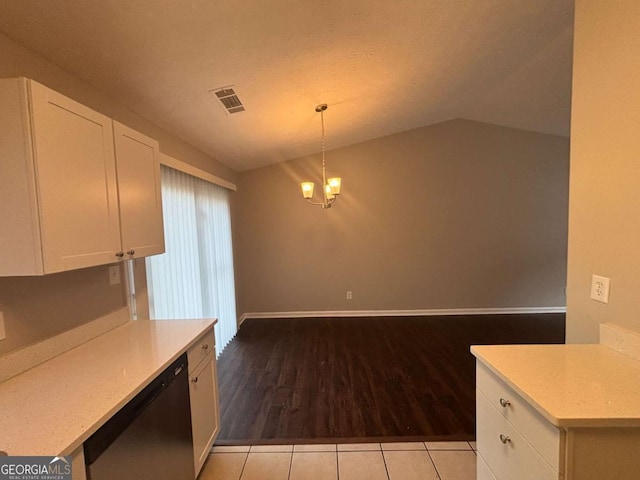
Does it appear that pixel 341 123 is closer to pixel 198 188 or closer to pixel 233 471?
pixel 198 188

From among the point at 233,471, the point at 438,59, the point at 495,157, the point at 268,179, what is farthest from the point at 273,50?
the point at 495,157

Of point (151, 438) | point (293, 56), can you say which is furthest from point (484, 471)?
point (293, 56)

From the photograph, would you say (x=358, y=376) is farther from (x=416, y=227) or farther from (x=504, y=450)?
(x=416, y=227)

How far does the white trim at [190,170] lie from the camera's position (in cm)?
243

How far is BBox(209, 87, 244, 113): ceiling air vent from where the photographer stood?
2.16 m

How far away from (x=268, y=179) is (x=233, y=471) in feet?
12.9

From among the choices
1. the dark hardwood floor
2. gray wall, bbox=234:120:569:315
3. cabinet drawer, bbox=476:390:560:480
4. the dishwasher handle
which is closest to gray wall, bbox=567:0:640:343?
cabinet drawer, bbox=476:390:560:480

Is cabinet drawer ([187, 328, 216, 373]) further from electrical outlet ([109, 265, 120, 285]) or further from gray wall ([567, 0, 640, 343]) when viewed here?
gray wall ([567, 0, 640, 343])

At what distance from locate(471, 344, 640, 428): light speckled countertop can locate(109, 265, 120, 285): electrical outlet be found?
216cm

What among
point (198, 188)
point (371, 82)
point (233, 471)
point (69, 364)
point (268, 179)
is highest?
point (371, 82)

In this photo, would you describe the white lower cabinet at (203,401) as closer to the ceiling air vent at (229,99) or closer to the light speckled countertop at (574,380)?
the light speckled countertop at (574,380)

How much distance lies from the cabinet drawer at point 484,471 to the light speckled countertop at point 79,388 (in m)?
1.52

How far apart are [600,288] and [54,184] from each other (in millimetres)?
2472

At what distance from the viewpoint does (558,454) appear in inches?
35.4
